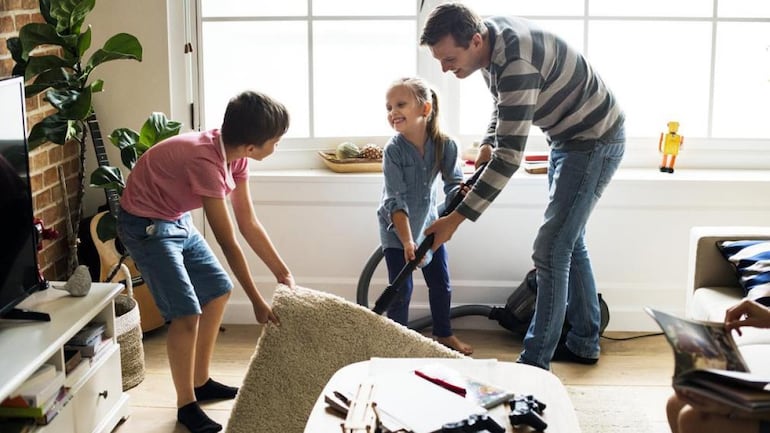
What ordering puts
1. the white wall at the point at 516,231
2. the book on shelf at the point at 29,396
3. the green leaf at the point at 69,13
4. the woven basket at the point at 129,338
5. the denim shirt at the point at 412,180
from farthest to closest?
1. the white wall at the point at 516,231
2. the denim shirt at the point at 412,180
3. the woven basket at the point at 129,338
4. the green leaf at the point at 69,13
5. the book on shelf at the point at 29,396

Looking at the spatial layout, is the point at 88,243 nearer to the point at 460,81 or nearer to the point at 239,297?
the point at 239,297

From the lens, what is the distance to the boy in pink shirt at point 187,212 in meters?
2.85

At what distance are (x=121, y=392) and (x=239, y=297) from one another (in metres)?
0.96

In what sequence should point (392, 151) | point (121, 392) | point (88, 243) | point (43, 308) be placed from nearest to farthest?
point (43, 308) → point (121, 392) → point (392, 151) → point (88, 243)

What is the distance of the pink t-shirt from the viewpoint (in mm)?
2852

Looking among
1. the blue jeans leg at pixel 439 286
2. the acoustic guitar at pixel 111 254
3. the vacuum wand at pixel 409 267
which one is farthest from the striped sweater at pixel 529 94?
the acoustic guitar at pixel 111 254

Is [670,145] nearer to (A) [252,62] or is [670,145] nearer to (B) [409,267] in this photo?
(B) [409,267]

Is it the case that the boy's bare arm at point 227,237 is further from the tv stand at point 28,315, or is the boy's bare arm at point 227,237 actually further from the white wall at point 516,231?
the white wall at point 516,231

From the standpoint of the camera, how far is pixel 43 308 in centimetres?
282

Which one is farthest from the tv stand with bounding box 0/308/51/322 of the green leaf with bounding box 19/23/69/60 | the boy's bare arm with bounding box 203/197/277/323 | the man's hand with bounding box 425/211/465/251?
the man's hand with bounding box 425/211/465/251

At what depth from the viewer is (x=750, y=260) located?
3062 millimetres

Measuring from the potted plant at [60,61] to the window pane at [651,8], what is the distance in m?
1.83

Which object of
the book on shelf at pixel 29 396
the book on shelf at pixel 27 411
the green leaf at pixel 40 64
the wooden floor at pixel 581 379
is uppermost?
the green leaf at pixel 40 64

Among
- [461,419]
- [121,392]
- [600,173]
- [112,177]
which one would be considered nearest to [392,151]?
[600,173]
